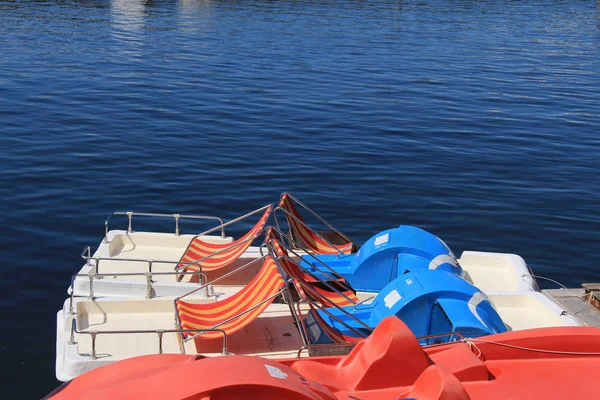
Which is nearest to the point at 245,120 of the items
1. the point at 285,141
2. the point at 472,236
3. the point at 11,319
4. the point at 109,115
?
the point at 285,141

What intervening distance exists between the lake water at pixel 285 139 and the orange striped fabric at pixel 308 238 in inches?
98.7

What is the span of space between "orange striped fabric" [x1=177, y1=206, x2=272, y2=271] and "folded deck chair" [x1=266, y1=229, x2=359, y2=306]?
75cm

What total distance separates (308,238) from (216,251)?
161 cm

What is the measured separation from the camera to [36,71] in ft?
92.9

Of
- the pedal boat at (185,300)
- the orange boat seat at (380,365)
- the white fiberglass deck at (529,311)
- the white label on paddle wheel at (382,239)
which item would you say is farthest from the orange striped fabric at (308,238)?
the orange boat seat at (380,365)

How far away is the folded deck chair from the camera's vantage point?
1000cm

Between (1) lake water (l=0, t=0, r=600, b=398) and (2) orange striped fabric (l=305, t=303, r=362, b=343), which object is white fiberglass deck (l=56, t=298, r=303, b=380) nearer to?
(2) orange striped fabric (l=305, t=303, r=362, b=343)

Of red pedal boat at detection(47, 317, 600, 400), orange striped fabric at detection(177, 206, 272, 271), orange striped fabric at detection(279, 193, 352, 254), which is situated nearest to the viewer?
red pedal boat at detection(47, 317, 600, 400)

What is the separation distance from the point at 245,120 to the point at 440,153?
237 inches

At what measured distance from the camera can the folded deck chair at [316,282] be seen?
10000mm

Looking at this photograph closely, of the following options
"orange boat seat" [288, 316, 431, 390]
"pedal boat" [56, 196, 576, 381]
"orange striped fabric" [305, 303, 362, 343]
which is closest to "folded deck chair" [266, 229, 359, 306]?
→ "pedal boat" [56, 196, 576, 381]

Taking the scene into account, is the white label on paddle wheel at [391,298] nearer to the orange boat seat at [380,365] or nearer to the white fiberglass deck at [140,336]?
the white fiberglass deck at [140,336]

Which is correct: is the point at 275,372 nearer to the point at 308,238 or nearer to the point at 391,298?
the point at 391,298

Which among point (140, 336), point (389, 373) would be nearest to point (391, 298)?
point (389, 373)
